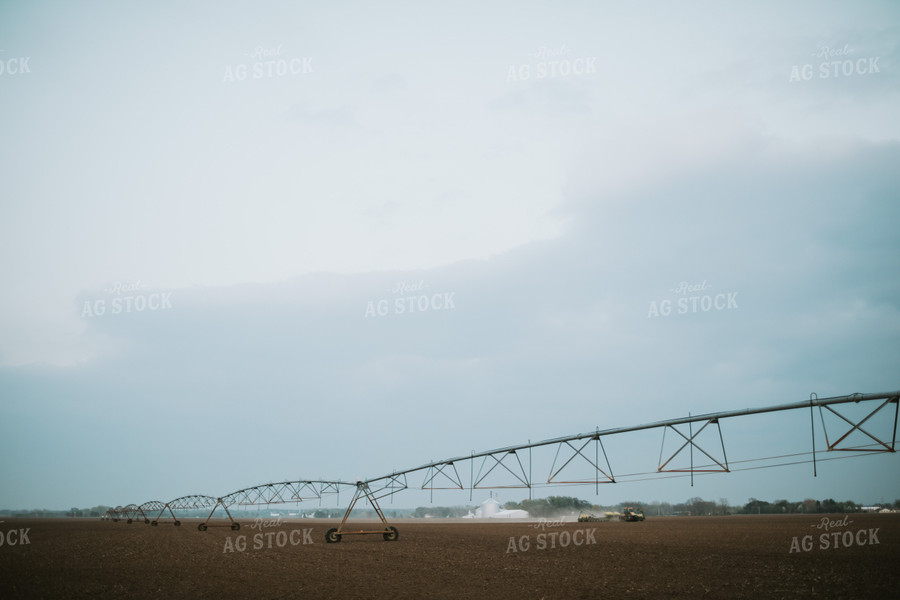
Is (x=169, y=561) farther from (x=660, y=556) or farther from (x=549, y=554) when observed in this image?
(x=660, y=556)

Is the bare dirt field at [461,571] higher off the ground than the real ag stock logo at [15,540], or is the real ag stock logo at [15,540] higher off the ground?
the bare dirt field at [461,571]

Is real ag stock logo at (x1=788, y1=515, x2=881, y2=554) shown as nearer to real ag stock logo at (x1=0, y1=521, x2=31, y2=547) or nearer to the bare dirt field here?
the bare dirt field

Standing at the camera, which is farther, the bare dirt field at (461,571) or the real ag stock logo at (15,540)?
the real ag stock logo at (15,540)

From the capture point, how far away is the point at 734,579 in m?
24.3

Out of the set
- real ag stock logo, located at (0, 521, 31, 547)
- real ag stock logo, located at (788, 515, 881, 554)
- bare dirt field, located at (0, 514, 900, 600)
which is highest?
bare dirt field, located at (0, 514, 900, 600)

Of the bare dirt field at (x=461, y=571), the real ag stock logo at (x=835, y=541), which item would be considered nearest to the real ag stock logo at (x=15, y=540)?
the bare dirt field at (x=461, y=571)

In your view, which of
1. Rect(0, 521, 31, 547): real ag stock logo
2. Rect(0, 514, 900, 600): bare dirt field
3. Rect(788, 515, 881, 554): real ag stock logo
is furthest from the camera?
Rect(0, 521, 31, 547): real ag stock logo

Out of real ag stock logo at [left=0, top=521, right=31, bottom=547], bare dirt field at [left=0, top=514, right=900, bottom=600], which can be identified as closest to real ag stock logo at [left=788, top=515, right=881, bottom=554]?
bare dirt field at [left=0, top=514, right=900, bottom=600]

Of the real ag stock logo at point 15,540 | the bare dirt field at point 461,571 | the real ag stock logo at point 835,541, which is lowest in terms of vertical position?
the real ag stock logo at point 835,541

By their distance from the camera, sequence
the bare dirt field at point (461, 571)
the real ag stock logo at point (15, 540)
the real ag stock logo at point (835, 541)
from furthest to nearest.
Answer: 1. the real ag stock logo at point (15, 540)
2. the real ag stock logo at point (835, 541)
3. the bare dirt field at point (461, 571)

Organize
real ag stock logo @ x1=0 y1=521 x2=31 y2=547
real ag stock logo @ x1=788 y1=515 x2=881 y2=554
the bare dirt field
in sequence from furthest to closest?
1. real ag stock logo @ x1=0 y1=521 x2=31 y2=547
2. real ag stock logo @ x1=788 y1=515 x2=881 y2=554
3. the bare dirt field

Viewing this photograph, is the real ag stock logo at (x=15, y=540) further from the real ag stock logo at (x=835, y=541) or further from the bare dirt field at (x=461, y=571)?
the real ag stock logo at (x=835, y=541)

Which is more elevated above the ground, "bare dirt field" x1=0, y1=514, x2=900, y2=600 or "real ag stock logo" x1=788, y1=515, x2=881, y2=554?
"bare dirt field" x1=0, y1=514, x2=900, y2=600

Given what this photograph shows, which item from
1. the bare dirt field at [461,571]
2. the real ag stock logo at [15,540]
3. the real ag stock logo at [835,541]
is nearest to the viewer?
the bare dirt field at [461,571]
